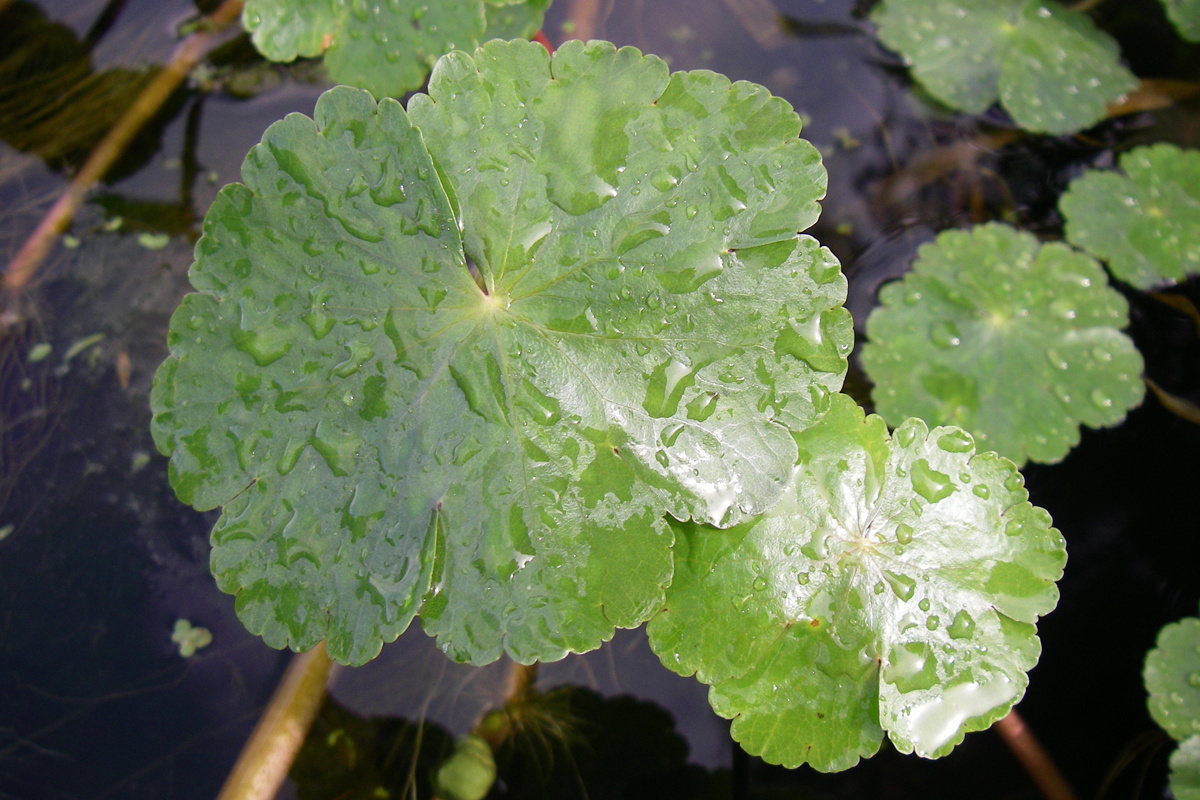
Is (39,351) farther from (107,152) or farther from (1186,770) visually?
(1186,770)

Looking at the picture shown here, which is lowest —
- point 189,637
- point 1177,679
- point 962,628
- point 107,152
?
point 1177,679

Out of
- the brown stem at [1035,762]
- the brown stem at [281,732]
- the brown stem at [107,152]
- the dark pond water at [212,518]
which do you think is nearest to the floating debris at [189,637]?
the dark pond water at [212,518]

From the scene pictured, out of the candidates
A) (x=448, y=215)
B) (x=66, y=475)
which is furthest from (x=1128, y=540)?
(x=66, y=475)

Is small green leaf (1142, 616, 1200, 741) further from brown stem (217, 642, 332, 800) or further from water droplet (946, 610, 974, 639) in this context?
brown stem (217, 642, 332, 800)

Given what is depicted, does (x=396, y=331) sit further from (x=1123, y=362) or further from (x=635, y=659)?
(x=1123, y=362)

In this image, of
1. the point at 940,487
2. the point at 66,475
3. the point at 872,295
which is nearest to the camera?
the point at 940,487

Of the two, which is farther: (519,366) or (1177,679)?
(1177,679)

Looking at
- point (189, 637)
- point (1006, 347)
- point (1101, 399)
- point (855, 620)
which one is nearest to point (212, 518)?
point (189, 637)
